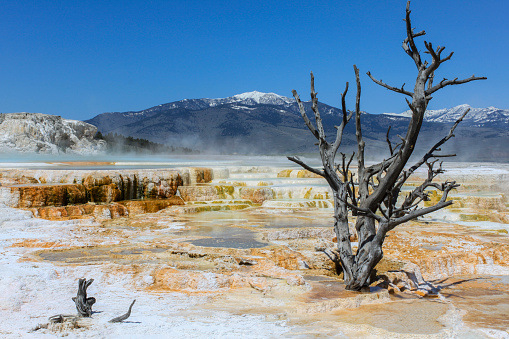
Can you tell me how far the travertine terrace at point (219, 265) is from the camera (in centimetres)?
444

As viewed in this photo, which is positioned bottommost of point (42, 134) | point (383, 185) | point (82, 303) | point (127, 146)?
point (82, 303)

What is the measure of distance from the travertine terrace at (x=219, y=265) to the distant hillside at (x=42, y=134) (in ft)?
61.0

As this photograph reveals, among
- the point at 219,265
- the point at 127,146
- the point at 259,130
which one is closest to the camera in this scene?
the point at 219,265

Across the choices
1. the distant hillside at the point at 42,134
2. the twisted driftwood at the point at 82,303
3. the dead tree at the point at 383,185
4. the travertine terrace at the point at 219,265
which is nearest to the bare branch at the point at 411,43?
the dead tree at the point at 383,185

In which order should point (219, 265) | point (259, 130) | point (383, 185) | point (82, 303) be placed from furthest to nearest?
point (259, 130)
point (219, 265)
point (383, 185)
point (82, 303)

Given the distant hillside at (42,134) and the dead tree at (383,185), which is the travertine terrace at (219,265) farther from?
the distant hillside at (42,134)

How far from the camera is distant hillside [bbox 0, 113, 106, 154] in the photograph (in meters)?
32.2

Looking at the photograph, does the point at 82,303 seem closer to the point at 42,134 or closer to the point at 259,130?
the point at 42,134

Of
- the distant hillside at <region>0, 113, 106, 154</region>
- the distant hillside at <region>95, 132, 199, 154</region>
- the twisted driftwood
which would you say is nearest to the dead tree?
the twisted driftwood

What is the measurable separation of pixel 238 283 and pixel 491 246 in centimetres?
522

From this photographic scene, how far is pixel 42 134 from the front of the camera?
111 ft

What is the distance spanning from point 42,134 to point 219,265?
30.6 m

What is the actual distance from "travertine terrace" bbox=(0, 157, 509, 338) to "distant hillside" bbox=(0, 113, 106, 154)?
1860 cm

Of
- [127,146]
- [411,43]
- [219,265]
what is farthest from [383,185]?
[127,146]
